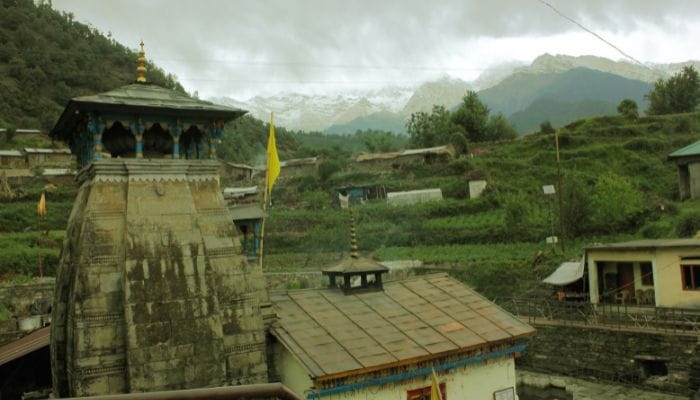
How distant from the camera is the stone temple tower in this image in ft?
26.9

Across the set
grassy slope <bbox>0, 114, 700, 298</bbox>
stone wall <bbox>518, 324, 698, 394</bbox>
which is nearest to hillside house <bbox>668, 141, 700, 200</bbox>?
grassy slope <bbox>0, 114, 700, 298</bbox>

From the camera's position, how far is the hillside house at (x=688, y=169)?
35.2 meters

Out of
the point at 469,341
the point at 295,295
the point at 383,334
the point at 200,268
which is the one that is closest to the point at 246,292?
the point at 200,268

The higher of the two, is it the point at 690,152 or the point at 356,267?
the point at 690,152

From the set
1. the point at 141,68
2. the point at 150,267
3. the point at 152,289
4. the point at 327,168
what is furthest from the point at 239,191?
the point at 152,289

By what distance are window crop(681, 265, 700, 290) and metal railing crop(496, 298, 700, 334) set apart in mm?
1269

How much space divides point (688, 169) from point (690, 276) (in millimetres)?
20214

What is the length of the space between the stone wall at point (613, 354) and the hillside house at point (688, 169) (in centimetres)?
2137

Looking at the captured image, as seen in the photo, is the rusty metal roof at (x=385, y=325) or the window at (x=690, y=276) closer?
the rusty metal roof at (x=385, y=325)

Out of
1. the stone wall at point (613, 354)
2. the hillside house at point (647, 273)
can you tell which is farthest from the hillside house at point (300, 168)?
the stone wall at point (613, 354)

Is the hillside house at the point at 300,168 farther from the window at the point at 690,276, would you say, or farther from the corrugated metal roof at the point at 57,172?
the window at the point at 690,276

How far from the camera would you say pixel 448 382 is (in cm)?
1058

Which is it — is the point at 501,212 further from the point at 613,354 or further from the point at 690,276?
the point at 613,354

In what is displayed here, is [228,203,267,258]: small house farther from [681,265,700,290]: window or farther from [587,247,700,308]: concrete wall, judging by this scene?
[681,265,700,290]: window
